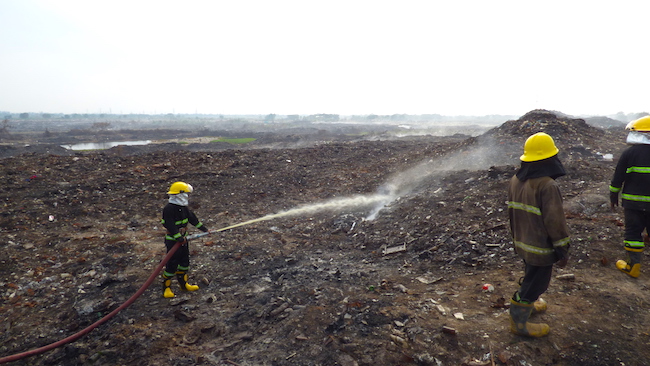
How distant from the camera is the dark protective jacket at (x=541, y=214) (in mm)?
2664

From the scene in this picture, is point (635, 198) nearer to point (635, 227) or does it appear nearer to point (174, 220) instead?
point (635, 227)

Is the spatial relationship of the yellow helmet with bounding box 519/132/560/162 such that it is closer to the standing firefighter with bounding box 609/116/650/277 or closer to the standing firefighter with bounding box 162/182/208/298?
the standing firefighter with bounding box 609/116/650/277

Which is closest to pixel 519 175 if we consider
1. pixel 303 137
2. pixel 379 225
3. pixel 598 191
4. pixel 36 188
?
pixel 379 225

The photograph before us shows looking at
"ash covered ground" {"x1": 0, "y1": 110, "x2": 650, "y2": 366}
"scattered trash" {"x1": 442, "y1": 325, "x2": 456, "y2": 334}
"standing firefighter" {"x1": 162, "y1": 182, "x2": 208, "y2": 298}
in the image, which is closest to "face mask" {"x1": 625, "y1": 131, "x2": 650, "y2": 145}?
"ash covered ground" {"x1": 0, "y1": 110, "x2": 650, "y2": 366}

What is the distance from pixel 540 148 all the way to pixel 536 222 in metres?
0.62

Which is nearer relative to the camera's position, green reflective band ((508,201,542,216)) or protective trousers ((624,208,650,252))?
green reflective band ((508,201,542,216))

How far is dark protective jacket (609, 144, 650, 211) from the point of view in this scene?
146 inches

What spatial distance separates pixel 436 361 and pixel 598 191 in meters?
5.68

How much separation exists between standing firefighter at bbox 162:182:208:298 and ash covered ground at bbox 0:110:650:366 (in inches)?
10.1

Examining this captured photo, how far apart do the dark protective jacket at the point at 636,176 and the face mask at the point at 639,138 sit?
7 cm

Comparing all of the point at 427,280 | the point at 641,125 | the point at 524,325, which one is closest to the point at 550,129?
the point at 641,125

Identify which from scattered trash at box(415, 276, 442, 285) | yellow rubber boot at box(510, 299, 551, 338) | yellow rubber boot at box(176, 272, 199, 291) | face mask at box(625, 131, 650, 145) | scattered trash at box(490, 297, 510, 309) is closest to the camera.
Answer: yellow rubber boot at box(510, 299, 551, 338)

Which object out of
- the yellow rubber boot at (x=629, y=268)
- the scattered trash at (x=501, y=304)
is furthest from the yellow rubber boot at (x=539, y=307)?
the yellow rubber boot at (x=629, y=268)

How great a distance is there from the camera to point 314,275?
4.90m
